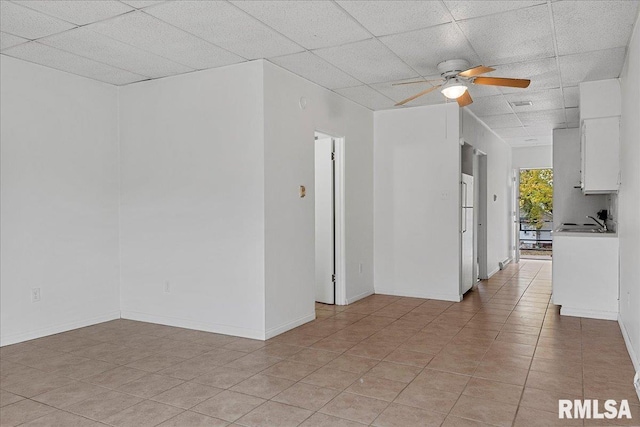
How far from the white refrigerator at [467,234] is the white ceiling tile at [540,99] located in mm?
1147

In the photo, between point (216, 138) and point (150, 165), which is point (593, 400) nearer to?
point (216, 138)

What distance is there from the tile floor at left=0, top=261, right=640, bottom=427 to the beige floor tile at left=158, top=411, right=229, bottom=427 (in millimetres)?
11

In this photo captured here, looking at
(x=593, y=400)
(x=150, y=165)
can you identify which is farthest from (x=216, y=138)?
(x=593, y=400)

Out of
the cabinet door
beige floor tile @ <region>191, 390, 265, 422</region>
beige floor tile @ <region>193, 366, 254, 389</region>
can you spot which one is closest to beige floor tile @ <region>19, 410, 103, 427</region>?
beige floor tile @ <region>191, 390, 265, 422</region>

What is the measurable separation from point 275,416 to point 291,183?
94.3 inches

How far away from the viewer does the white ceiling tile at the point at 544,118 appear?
6.51 meters

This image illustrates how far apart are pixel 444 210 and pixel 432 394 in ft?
11.0

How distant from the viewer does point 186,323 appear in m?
4.64

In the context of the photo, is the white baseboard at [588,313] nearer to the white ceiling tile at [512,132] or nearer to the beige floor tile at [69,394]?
the white ceiling tile at [512,132]

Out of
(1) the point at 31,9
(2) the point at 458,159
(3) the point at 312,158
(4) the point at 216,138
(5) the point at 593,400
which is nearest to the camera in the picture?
(5) the point at 593,400

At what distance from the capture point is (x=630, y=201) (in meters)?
3.79

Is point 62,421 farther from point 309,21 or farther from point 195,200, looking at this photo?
point 309,21

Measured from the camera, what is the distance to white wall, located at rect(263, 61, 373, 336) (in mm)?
4266

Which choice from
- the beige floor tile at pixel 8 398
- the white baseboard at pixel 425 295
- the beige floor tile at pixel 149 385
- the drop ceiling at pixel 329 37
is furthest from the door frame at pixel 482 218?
the beige floor tile at pixel 8 398
